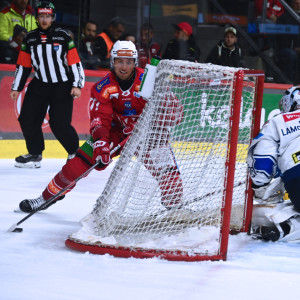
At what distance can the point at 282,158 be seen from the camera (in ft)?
9.75

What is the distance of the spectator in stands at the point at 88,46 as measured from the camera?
6340mm

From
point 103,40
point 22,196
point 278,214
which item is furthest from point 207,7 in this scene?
point 278,214

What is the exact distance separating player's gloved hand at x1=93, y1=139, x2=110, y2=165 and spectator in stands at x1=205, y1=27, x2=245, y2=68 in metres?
4.06

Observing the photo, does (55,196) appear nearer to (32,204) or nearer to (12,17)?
(32,204)

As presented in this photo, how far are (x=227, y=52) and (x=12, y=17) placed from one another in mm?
2359

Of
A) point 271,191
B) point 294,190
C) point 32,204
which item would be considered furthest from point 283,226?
point 32,204

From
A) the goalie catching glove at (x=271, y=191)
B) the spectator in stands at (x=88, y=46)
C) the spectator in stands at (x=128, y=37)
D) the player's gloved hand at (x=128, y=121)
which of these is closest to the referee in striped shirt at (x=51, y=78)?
the spectator in stands at (x=88, y=46)

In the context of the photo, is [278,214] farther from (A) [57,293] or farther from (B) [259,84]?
(A) [57,293]

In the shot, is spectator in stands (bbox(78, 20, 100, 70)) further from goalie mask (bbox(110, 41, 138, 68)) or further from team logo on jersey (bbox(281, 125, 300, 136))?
team logo on jersey (bbox(281, 125, 300, 136))

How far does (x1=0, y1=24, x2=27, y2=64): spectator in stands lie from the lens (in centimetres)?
591

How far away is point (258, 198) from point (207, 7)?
14.2 ft

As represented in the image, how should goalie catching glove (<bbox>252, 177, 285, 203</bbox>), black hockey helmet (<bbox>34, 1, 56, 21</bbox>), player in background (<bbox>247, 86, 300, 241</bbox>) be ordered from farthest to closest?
black hockey helmet (<bbox>34, 1, 56, 21</bbox>) → goalie catching glove (<bbox>252, 177, 285, 203</bbox>) → player in background (<bbox>247, 86, 300, 241</bbox>)

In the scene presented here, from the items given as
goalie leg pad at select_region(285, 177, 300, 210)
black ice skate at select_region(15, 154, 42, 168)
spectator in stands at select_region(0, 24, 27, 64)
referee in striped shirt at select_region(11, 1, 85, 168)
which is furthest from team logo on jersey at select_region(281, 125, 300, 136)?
spectator in stands at select_region(0, 24, 27, 64)

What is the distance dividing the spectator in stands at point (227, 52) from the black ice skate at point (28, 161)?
2.45m
